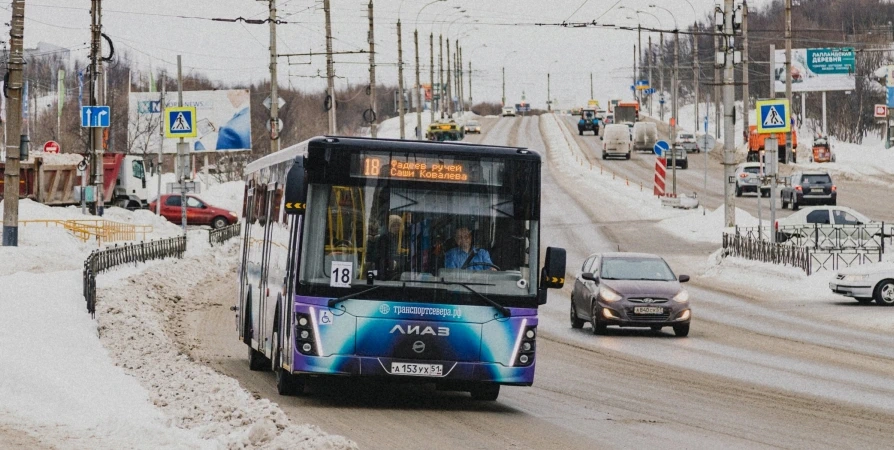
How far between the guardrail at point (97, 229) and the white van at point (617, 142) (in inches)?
2247

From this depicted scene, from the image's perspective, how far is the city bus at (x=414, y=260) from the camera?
12.9m

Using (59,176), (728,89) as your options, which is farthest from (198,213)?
(728,89)

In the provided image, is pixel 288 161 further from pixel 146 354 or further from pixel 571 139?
pixel 571 139

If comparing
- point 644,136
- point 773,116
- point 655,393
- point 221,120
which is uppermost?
point 644,136

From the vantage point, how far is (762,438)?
11.5m

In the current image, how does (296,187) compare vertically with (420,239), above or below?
above

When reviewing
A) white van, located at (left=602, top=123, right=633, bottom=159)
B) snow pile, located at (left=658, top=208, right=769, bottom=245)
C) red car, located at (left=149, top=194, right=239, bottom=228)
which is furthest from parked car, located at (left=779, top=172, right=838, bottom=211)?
white van, located at (left=602, top=123, right=633, bottom=159)

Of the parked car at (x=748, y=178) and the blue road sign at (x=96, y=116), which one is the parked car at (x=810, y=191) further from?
the blue road sign at (x=96, y=116)

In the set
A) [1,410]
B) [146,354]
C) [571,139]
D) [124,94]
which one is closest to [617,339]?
[146,354]

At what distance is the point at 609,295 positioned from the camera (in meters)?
24.2

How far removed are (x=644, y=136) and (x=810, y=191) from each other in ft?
154

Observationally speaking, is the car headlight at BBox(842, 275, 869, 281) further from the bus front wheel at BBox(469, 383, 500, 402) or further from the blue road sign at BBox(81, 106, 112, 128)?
the blue road sign at BBox(81, 106, 112, 128)

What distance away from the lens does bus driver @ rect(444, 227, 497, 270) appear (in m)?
12.9

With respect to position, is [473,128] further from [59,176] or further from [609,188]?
[59,176]
